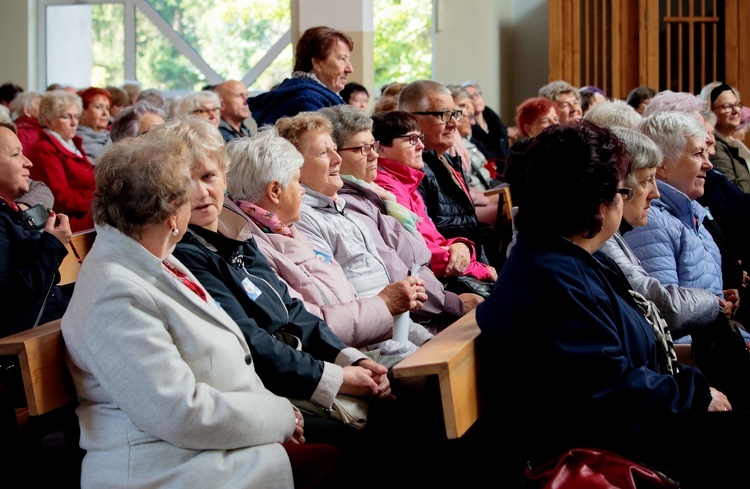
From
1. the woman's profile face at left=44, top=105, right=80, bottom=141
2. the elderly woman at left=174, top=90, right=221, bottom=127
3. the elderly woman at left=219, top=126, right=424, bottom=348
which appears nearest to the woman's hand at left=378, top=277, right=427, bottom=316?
the elderly woman at left=219, top=126, right=424, bottom=348

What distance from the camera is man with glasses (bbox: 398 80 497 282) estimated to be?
4711 millimetres

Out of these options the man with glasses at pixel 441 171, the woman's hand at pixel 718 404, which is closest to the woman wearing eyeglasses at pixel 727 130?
the man with glasses at pixel 441 171

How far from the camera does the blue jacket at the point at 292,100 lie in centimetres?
441

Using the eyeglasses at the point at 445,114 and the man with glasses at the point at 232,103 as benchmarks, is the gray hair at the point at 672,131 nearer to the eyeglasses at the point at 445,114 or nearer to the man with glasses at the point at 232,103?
the eyeglasses at the point at 445,114

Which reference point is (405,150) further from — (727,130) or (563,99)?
(563,99)

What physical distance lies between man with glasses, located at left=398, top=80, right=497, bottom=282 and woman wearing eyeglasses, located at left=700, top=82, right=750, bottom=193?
1839 millimetres

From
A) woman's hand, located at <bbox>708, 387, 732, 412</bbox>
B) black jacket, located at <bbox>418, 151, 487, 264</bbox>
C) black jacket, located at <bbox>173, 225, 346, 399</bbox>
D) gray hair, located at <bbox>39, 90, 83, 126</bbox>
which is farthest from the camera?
gray hair, located at <bbox>39, 90, 83, 126</bbox>

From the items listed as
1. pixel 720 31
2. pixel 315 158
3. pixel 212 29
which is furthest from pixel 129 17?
pixel 315 158

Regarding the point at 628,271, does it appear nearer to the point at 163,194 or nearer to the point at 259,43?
the point at 163,194

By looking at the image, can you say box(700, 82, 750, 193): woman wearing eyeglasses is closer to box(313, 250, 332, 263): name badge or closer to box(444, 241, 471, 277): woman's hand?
box(444, 241, 471, 277): woman's hand

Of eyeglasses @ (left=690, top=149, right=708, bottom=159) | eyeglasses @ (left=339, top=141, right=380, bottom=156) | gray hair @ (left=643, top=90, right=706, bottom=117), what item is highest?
gray hair @ (left=643, top=90, right=706, bottom=117)

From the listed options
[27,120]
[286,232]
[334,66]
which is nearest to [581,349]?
[286,232]

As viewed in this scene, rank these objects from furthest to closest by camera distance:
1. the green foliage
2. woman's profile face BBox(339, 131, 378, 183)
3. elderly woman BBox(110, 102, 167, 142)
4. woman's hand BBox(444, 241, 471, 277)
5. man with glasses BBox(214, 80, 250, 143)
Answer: the green foliage, man with glasses BBox(214, 80, 250, 143), elderly woman BBox(110, 102, 167, 142), woman's hand BBox(444, 241, 471, 277), woman's profile face BBox(339, 131, 378, 183)

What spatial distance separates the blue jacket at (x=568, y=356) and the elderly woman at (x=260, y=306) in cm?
50
